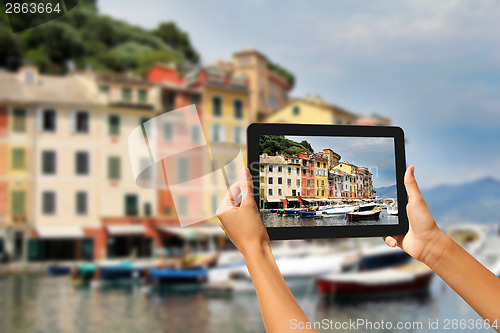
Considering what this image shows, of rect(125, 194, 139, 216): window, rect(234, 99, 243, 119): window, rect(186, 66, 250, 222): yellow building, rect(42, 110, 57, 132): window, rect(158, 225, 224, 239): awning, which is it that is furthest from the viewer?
rect(158, 225, 224, 239): awning

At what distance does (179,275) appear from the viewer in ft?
40.1

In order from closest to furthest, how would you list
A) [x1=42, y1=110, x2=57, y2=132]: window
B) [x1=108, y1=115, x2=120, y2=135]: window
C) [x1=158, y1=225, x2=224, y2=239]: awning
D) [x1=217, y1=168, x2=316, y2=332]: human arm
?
[x1=217, y1=168, x2=316, y2=332]: human arm → [x1=42, y1=110, x2=57, y2=132]: window → [x1=108, y1=115, x2=120, y2=135]: window → [x1=158, y1=225, x2=224, y2=239]: awning

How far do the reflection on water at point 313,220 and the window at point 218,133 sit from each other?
1330cm

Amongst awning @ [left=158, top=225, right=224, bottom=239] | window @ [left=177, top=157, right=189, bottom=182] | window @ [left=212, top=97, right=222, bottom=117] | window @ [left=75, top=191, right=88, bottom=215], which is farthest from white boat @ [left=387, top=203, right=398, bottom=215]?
awning @ [left=158, top=225, right=224, bottom=239]

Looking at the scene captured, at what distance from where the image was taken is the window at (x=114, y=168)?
42.2 feet

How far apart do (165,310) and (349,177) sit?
31.2ft

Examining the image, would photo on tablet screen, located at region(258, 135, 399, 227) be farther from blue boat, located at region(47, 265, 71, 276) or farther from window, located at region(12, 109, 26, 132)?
blue boat, located at region(47, 265, 71, 276)

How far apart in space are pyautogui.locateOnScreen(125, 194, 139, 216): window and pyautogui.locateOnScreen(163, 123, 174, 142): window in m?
1.58

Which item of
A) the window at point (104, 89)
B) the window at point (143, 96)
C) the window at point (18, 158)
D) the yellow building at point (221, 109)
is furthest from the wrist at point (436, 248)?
the yellow building at point (221, 109)

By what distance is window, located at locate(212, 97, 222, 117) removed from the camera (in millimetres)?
13812

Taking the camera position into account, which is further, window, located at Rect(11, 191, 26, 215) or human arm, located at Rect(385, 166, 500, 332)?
window, located at Rect(11, 191, 26, 215)

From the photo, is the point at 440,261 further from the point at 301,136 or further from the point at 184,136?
the point at 184,136

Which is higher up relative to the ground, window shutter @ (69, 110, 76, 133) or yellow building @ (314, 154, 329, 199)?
window shutter @ (69, 110, 76, 133)

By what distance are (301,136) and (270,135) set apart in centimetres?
4
